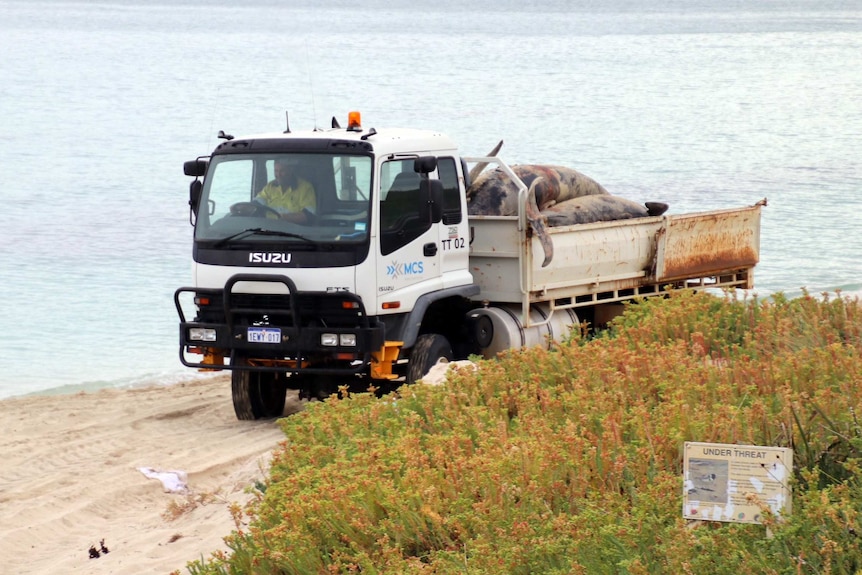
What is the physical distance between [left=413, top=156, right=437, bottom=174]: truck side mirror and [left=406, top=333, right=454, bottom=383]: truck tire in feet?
4.86

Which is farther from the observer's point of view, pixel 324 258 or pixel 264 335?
pixel 264 335

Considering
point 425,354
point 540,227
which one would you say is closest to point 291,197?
point 425,354

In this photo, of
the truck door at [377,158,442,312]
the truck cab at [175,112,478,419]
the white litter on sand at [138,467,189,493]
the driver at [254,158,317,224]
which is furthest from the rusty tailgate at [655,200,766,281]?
the white litter on sand at [138,467,189,493]

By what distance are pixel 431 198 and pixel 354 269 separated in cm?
92

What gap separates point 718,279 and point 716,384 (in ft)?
24.7

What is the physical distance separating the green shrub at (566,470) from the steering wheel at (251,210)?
2903 mm

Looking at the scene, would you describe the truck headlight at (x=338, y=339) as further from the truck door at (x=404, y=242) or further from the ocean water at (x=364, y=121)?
the ocean water at (x=364, y=121)

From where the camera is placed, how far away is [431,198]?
441 inches

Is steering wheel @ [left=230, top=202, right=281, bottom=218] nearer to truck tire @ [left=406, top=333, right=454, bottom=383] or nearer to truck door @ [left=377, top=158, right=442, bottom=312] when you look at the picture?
truck door @ [left=377, top=158, right=442, bottom=312]

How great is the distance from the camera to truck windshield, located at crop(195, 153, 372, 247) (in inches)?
436

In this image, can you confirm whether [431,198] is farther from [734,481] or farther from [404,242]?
[734,481]

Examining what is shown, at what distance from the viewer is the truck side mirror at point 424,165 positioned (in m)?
11.2

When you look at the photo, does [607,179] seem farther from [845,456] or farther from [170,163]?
[845,456]

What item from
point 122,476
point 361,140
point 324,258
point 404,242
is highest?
point 361,140
